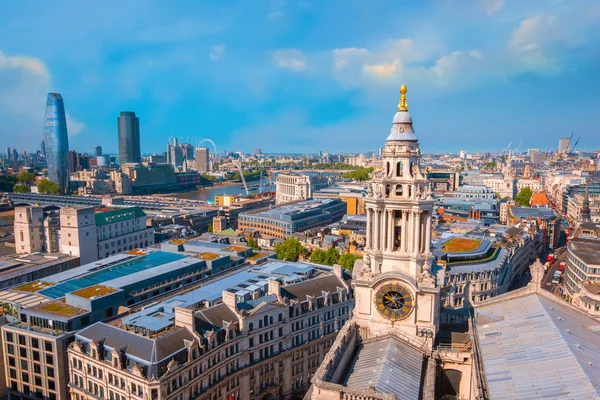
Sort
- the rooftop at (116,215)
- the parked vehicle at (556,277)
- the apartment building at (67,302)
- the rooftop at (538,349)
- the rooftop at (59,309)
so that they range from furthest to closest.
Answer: the rooftop at (116,215) < the parked vehicle at (556,277) < the rooftop at (59,309) < the apartment building at (67,302) < the rooftop at (538,349)

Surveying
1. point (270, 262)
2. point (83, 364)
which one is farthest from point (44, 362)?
point (270, 262)

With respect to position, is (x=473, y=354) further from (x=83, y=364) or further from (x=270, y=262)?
(x=270, y=262)

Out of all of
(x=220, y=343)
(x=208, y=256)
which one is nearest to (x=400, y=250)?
(x=220, y=343)

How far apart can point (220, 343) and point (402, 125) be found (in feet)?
92.7

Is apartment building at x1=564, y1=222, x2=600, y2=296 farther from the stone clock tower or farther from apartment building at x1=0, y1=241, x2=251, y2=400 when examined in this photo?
apartment building at x1=0, y1=241, x2=251, y2=400

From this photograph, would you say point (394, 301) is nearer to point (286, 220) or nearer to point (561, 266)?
point (561, 266)

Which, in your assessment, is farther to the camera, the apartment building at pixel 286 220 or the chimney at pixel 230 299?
the apartment building at pixel 286 220

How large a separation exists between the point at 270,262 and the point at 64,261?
1553 inches

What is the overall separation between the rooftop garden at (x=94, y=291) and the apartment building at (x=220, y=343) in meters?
5.75

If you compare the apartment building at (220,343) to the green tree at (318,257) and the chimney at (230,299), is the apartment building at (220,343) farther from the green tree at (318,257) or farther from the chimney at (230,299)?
the green tree at (318,257)

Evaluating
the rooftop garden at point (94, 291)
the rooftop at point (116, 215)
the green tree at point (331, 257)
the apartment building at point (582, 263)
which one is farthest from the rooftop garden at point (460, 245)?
the rooftop at point (116, 215)

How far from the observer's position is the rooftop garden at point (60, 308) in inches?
1988

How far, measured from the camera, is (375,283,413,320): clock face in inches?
1351

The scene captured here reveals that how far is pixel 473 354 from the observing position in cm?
3147
